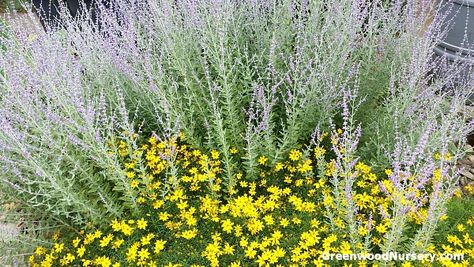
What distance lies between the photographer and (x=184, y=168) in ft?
10.6

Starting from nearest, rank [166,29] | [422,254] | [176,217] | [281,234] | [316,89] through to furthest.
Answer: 1. [422,254]
2. [281,234]
3. [176,217]
4. [316,89]
5. [166,29]

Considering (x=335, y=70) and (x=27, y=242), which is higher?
(x=335, y=70)

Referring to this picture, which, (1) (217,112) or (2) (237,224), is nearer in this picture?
(2) (237,224)

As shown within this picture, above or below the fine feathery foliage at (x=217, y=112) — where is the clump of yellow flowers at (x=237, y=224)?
below

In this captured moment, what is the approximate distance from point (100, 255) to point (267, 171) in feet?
4.22

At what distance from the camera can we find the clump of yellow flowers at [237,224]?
2.62 metres

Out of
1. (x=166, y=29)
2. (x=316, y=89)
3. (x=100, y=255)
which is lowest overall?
(x=100, y=255)

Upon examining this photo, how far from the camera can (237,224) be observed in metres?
2.82

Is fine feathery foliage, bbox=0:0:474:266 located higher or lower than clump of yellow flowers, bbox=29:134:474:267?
higher

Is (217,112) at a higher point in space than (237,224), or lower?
higher

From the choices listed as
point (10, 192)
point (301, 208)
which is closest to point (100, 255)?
point (10, 192)

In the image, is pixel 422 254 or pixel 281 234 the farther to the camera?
pixel 281 234

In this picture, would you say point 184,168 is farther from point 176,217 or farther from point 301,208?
point 301,208

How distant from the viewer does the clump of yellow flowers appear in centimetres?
262
